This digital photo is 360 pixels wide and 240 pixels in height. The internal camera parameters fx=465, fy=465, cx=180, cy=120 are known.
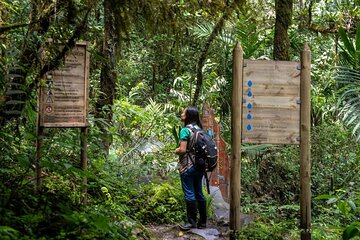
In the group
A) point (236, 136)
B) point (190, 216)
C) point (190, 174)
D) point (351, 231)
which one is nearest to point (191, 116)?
point (190, 174)

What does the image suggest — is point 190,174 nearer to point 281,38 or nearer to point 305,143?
point 305,143

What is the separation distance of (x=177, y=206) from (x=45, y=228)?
420cm

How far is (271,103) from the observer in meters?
5.68

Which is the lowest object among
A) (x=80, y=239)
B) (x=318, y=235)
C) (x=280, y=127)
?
(x=318, y=235)

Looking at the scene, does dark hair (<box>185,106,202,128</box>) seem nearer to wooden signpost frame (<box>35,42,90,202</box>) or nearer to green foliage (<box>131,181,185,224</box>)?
wooden signpost frame (<box>35,42,90,202</box>)

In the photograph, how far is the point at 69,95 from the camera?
17.3ft

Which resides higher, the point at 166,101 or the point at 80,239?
the point at 166,101

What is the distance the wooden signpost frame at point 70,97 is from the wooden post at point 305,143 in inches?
102

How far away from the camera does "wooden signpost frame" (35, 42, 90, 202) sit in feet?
16.5

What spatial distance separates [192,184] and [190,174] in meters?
0.18

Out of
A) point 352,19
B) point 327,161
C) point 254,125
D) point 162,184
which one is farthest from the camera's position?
point 352,19

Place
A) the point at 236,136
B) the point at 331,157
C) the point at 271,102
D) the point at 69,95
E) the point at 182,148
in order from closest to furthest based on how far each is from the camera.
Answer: the point at 69,95, the point at 236,136, the point at 271,102, the point at 182,148, the point at 331,157

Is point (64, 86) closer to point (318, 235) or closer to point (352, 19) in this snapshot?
point (318, 235)

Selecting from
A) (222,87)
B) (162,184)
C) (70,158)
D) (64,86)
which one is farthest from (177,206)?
(222,87)
